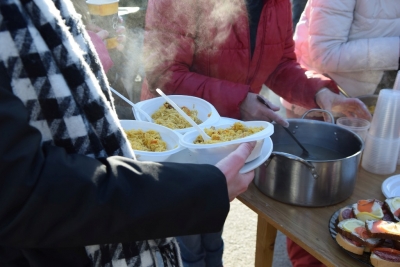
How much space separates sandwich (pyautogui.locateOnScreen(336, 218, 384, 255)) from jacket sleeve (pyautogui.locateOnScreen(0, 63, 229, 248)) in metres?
0.49

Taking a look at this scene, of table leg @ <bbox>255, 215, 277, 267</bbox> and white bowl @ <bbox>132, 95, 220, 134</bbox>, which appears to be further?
table leg @ <bbox>255, 215, 277, 267</bbox>

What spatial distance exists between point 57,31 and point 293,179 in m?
0.90

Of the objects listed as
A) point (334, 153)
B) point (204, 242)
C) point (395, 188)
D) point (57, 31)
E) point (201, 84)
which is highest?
point (57, 31)

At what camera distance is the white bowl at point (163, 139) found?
3.70 feet

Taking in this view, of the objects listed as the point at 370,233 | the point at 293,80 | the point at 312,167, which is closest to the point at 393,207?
the point at 370,233

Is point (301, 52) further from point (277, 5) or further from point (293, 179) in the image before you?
point (293, 179)

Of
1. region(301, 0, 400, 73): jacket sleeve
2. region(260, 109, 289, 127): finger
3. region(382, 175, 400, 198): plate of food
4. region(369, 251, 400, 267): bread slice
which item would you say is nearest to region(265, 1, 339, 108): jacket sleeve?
region(301, 0, 400, 73): jacket sleeve

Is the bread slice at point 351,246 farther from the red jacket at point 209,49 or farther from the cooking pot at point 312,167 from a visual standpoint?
the red jacket at point 209,49

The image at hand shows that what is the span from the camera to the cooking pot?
124cm

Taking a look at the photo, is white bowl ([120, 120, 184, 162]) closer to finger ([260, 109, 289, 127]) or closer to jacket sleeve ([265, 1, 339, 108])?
finger ([260, 109, 289, 127])

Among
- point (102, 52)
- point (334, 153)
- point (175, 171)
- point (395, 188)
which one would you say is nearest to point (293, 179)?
point (334, 153)

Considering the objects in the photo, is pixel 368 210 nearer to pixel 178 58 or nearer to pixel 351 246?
pixel 351 246

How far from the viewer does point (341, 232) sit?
1.14m

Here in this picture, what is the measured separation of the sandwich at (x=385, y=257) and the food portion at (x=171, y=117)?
0.75m
